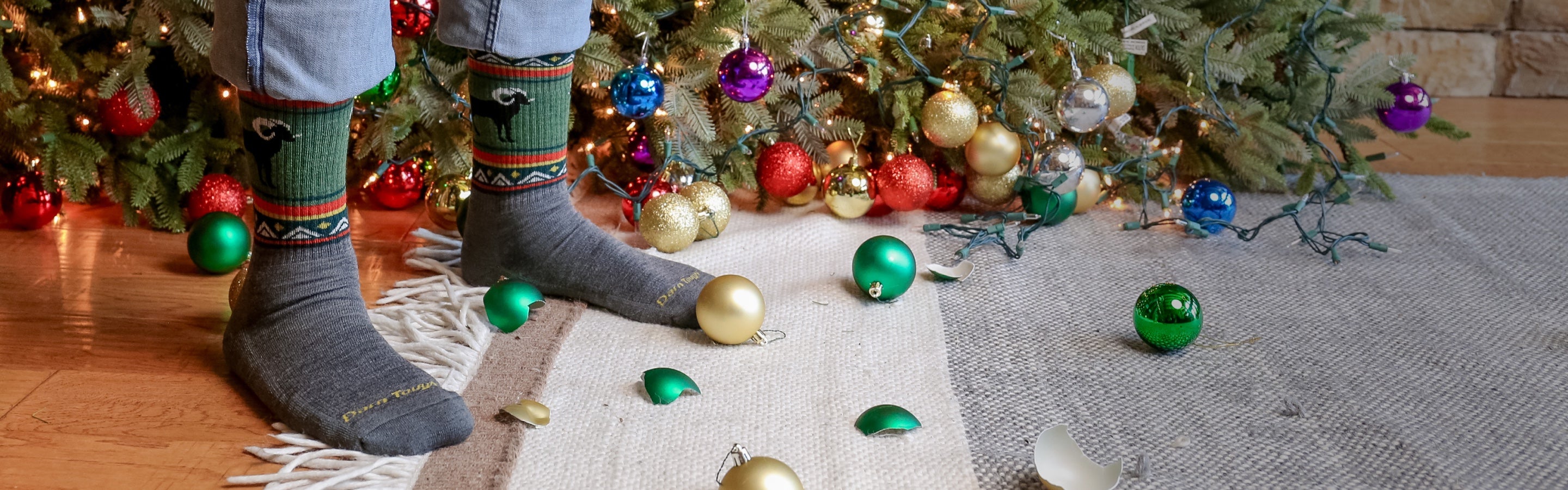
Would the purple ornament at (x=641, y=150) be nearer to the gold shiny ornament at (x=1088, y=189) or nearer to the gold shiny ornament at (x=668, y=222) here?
the gold shiny ornament at (x=668, y=222)

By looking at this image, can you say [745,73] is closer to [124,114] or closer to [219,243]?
[219,243]

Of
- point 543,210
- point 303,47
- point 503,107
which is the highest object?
point 303,47

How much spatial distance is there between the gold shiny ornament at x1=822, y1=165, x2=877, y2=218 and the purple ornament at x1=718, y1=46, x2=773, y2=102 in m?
0.15

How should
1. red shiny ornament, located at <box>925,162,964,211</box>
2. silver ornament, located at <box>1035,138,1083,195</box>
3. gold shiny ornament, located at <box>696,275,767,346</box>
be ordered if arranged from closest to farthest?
gold shiny ornament, located at <box>696,275,767,346</box> → silver ornament, located at <box>1035,138,1083,195</box> → red shiny ornament, located at <box>925,162,964,211</box>

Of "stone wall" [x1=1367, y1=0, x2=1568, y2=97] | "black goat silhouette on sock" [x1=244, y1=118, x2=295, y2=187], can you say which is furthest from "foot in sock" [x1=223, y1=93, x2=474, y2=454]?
"stone wall" [x1=1367, y1=0, x2=1568, y2=97]

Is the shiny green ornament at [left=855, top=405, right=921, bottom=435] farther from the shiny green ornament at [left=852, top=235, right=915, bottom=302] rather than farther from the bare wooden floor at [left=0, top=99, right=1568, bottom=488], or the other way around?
the bare wooden floor at [left=0, top=99, right=1568, bottom=488]

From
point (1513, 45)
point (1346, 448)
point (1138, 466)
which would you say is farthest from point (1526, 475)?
point (1513, 45)

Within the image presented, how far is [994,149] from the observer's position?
1.33m

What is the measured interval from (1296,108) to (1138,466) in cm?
97

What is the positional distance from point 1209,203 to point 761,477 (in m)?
0.88

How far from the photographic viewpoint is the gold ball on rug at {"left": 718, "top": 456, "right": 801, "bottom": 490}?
0.65 meters

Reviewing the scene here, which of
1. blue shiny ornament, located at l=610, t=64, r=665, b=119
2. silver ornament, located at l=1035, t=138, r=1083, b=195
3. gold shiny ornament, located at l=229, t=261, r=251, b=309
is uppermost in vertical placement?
blue shiny ornament, located at l=610, t=64, r=665, b=119

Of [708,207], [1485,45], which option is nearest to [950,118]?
[708,207]

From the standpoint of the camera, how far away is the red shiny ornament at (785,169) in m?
1.34
